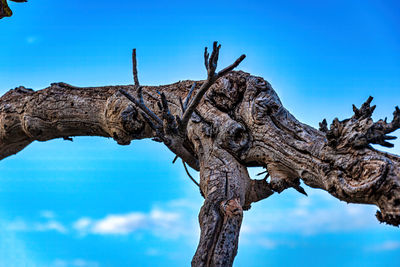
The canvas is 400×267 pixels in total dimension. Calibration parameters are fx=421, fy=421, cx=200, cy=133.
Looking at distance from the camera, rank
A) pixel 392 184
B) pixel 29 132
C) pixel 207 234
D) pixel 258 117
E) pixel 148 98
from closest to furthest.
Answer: pixel 392 184 < pixel 207 234 < pixel 258 117 < pixel 148 98 < pixel 29 132

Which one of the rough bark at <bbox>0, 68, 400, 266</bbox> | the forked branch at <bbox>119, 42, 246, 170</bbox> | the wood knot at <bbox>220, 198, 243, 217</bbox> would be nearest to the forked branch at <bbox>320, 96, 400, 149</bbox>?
the rough bark at <bbox>0, 68, 400, 266</bbox>

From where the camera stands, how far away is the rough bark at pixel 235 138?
2.80 meters

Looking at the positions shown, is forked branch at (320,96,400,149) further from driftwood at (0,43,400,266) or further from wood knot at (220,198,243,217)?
wood knot at (220,198,243,217)

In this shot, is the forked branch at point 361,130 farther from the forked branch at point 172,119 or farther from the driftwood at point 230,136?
the forked branch at point 172,119

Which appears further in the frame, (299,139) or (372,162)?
(299,139)

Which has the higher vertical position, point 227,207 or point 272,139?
point 272,139

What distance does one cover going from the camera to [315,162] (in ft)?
9.85

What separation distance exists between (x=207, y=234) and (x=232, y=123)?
0.93 metres

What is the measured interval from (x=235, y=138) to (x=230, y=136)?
5 cm

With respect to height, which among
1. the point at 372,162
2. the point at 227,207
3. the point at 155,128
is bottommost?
the point at 227,207

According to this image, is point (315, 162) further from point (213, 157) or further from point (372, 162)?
point (213, 157)

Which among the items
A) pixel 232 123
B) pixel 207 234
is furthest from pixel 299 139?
pixel 207 234

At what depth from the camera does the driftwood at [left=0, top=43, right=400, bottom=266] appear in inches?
110

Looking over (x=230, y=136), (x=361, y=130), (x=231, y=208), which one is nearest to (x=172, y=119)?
(x=230, y=136)
